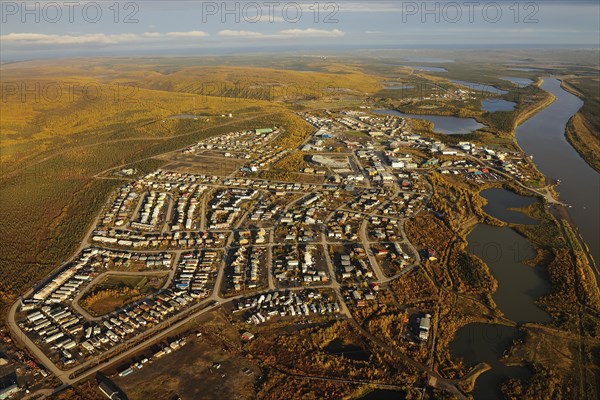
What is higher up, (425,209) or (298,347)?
(425,209)

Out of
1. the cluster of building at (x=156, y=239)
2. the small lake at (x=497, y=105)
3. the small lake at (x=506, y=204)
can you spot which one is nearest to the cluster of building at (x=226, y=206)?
the cluster of building at (x=156, y=239)

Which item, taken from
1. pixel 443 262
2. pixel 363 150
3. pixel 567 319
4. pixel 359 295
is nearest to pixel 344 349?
pixel 359 295

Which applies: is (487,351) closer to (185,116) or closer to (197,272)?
(197,272)

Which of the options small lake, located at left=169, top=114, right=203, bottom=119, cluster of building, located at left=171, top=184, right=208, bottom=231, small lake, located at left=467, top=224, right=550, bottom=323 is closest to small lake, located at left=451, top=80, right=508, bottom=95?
small lake, located at left=169, top=114, right=203, bottom=119

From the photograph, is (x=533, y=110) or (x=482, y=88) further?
(x=482, y=88)

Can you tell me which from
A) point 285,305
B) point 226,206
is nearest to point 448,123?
point 226,206

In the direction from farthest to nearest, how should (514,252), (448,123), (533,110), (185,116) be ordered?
(533,110), (185,116), (448,123), (514,252)

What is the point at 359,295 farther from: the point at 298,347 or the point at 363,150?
the point at 363,150
